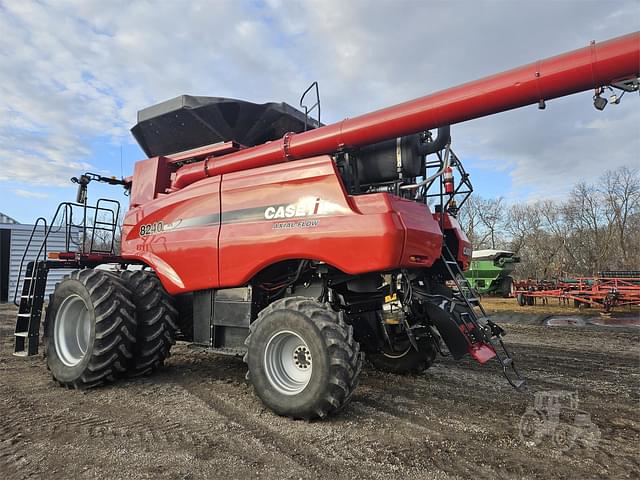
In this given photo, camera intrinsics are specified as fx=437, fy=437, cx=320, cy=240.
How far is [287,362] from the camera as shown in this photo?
4262mm

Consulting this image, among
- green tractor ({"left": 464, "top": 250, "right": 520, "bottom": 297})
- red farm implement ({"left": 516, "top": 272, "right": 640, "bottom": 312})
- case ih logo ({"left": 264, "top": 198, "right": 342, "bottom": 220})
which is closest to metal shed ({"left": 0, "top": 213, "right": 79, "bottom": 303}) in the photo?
case ih logo ({"left": 264, "top": 198, "right": 342, "bottom": 220})

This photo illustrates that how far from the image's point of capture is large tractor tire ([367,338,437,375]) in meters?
5.65

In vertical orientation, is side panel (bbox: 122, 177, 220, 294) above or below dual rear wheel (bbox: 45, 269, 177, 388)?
above

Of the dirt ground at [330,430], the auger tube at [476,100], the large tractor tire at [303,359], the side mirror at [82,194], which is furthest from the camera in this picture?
the side mirror at [82,194]

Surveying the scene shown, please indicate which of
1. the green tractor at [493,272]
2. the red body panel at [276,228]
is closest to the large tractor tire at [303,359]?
the red body panel at [276,228]

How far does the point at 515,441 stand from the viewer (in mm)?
3453

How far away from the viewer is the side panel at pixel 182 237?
5086 mm

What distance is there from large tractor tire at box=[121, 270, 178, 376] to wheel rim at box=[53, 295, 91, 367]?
691 millimetres

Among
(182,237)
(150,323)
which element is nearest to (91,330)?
(150,323)

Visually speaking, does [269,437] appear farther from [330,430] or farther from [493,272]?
[493,272]

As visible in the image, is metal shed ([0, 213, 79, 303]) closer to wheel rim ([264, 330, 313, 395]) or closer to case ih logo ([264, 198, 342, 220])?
case ih logo ([264, 198, 342, 220])

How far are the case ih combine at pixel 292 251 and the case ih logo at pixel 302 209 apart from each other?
1 cm

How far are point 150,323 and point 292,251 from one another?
7.16 ft

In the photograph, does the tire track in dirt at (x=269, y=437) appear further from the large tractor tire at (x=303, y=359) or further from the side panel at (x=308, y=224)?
the side panel at (x=308, y=224)
